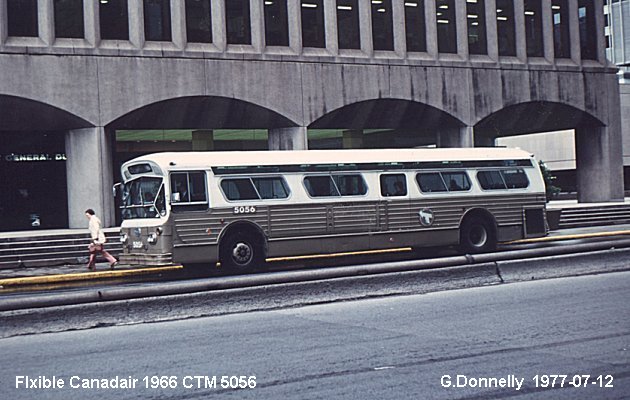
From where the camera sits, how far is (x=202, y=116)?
33.2 m

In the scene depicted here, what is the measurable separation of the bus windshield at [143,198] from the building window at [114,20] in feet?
37.6

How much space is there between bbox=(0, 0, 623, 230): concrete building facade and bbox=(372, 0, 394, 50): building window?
0.05 m

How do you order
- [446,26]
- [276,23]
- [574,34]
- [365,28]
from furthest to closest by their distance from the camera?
[574,34] → [446,26] → [365,28] → [276,23]

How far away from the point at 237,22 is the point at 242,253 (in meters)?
14.6

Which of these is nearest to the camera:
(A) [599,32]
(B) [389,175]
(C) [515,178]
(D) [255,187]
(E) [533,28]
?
(D) [255,187]

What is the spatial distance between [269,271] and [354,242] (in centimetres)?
234

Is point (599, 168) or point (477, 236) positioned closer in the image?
point (477, 236)

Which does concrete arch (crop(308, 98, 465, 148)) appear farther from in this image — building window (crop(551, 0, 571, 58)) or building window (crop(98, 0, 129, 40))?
building window (crop(98, 0, 129, 40))

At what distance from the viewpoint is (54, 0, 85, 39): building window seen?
30.4m

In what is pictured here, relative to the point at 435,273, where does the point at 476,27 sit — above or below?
above

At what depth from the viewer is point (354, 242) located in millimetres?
21859

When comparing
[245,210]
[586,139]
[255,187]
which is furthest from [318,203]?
[586,139]

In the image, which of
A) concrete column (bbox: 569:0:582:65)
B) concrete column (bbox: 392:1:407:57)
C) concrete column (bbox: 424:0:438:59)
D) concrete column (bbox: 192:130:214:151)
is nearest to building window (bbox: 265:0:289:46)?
concrete column (bbox: 392:1:407:57)

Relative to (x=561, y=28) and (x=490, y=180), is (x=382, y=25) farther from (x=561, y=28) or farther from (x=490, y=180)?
(x=490, y=180)
